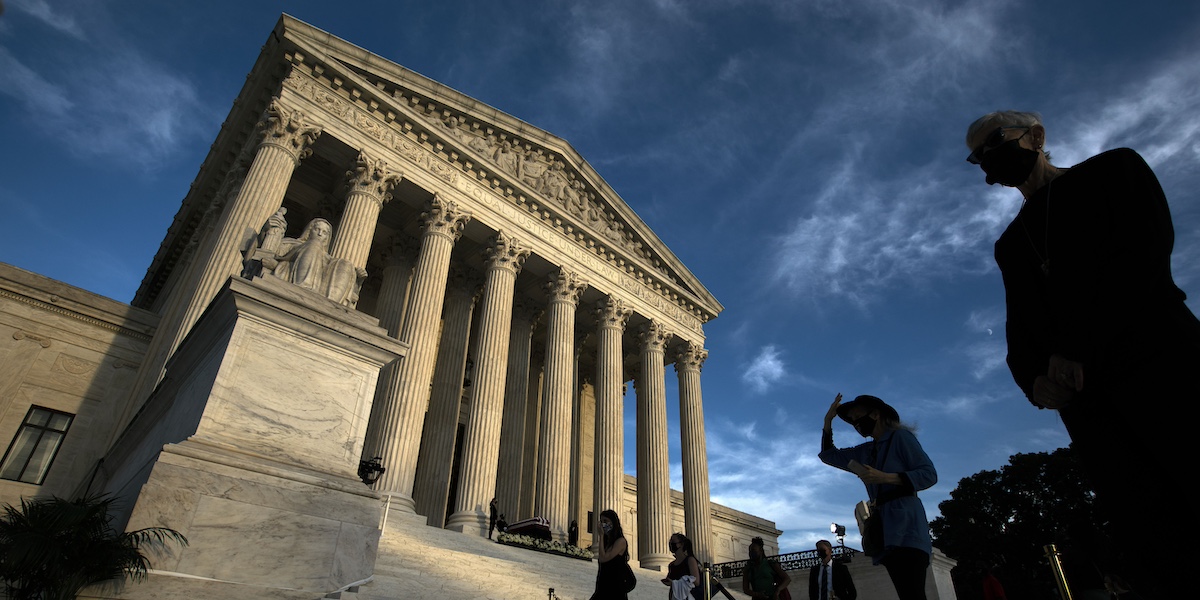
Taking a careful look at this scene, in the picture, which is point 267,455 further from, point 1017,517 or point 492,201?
point 1017,517

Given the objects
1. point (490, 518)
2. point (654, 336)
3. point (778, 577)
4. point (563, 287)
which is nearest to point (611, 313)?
point (563, 287)

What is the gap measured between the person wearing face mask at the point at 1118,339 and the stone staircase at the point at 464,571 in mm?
5456

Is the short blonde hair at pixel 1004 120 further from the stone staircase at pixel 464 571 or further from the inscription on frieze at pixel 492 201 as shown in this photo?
the inscription on frieze at pixel 492 201

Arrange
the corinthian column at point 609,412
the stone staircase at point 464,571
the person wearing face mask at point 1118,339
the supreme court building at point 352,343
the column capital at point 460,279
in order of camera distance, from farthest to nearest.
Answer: the column capital at point 460,279, the corinthian column at point 609,412, the stone staircase at point 464,571, the supreme court building at point 352,343, the person wearing face mask at point 1118,339

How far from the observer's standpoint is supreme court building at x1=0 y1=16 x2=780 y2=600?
17.9ft

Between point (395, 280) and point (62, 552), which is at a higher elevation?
point (395, 280)

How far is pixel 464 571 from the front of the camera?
11.2m

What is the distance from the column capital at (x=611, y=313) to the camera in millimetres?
25406

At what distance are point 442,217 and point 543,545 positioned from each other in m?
10.9

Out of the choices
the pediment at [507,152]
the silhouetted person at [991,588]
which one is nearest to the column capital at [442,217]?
the pediment at [507,152]

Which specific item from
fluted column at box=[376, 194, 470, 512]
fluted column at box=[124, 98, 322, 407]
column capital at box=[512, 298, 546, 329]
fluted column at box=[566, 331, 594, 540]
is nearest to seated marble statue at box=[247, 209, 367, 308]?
fluted column at box=[124, 98, 322, 407]

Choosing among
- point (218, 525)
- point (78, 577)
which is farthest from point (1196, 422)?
point (78, 577)

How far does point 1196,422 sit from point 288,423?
616 centimetres

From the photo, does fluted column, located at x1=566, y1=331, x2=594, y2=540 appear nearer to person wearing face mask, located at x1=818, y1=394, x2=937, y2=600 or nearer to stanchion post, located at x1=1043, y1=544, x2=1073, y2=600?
stanchion post, located at x1=1043, y1=544, x2=1073, y2=600
